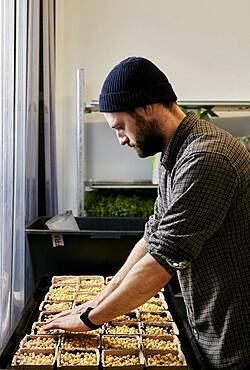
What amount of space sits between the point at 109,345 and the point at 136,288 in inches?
7.4

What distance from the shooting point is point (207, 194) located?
44.9 inches

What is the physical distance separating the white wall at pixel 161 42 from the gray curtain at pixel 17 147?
0.73 metres

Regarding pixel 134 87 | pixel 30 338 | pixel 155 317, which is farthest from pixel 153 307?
pixel 134 87

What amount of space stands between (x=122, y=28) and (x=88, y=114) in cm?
63

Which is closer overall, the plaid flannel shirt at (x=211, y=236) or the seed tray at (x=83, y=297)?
the plaid flannel shirt at (x=211, y=236)

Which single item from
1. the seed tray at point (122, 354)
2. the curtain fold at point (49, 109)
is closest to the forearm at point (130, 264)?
the seed tray at point (122, 354)

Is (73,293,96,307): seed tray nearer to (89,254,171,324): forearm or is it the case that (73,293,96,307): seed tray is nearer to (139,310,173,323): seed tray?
(139,310,173,323): seed tray

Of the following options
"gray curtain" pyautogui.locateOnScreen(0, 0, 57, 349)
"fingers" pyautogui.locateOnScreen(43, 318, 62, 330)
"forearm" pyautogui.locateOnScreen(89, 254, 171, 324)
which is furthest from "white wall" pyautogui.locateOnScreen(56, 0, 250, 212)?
"forearm" pyautogui.locateOnScreen(89, 254, 171, 324)

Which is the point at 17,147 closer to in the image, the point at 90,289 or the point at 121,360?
the point at 90,289

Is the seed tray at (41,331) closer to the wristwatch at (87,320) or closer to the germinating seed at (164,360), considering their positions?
the wristwatch at (87,320)

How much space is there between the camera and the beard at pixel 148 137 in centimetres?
130

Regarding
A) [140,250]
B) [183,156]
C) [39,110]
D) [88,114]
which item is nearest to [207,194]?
[183,156]

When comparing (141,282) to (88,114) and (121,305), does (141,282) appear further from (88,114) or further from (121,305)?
(88,114)

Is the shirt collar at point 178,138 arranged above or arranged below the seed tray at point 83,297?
above
